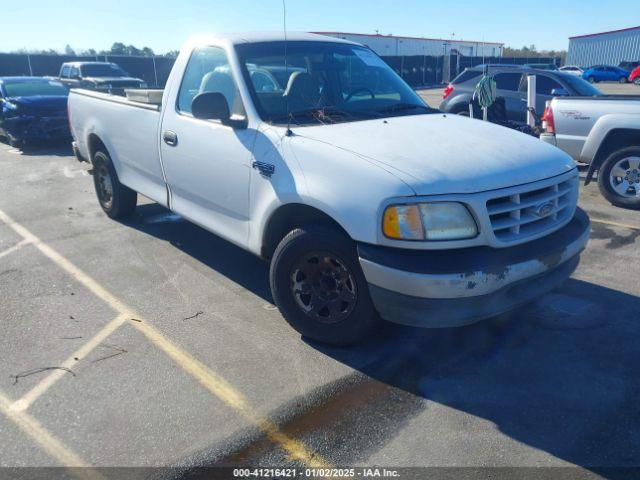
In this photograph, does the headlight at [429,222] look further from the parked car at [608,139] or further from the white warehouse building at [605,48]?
the white warehouse building at [605,48]

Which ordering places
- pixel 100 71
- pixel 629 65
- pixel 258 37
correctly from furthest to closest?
pixel 629 65 < pixel 100 71 < pixel 258 37

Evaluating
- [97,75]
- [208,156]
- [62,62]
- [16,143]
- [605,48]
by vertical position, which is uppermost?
[605,48]

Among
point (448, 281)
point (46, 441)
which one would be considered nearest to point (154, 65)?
point (46, 441)

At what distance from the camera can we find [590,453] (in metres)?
2.75

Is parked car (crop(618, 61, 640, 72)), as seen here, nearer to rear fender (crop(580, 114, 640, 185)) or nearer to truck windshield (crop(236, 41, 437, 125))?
rear fender (crop(580, 114, 640, 185))

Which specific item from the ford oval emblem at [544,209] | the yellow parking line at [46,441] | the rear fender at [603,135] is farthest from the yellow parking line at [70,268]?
the rear fender at [603,135]

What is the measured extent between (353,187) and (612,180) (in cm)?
544

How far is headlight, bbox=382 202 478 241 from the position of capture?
308cm

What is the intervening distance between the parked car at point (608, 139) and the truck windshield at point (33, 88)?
11.1 metres

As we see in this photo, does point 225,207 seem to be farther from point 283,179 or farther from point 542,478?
point 542,478

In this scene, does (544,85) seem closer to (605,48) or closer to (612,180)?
(612,180)

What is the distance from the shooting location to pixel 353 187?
3229 millimetres

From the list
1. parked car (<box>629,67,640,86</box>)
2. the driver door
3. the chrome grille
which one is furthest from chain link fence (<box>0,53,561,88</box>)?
the chrome grille

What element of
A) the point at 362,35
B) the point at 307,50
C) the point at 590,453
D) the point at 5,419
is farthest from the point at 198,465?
the point at 362,35
